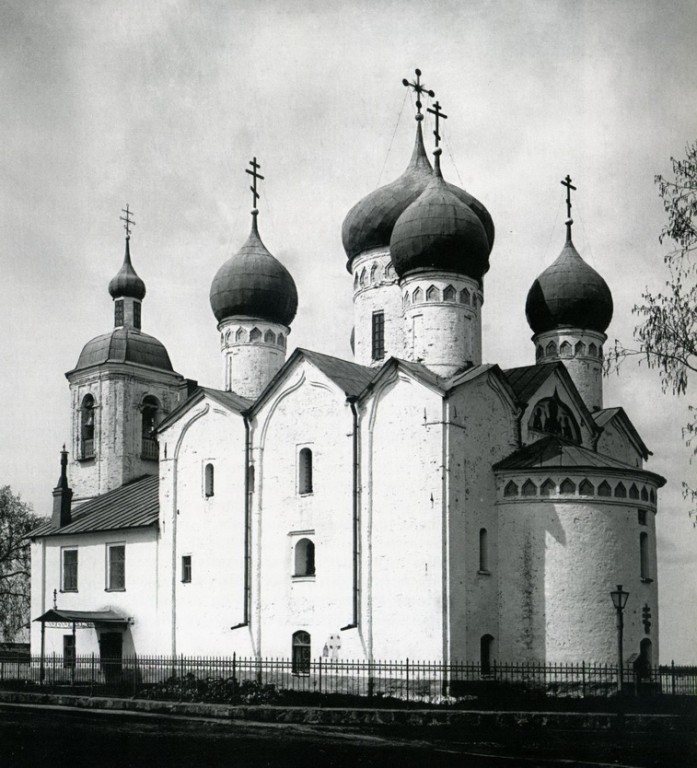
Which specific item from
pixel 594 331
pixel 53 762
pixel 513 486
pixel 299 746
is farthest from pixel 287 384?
pixel 53 762

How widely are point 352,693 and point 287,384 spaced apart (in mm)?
7023

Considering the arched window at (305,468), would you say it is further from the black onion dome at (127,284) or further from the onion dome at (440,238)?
the black onion dome at (127,284)

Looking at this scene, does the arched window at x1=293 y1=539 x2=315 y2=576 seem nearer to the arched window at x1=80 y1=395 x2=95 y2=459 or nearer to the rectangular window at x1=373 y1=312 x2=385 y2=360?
the rectangular window at x1=373 y1=312 x2=385 y2=360

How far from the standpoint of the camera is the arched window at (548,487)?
22219mm

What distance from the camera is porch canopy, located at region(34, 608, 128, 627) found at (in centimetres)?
2695

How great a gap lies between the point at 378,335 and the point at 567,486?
6.83 meters

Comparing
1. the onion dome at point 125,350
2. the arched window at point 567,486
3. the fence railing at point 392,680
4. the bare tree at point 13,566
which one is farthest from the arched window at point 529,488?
the bare tree at point 13,566

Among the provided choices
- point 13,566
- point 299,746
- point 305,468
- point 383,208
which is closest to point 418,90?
point 383,208

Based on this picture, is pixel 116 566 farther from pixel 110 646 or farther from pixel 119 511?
pixel 110 646

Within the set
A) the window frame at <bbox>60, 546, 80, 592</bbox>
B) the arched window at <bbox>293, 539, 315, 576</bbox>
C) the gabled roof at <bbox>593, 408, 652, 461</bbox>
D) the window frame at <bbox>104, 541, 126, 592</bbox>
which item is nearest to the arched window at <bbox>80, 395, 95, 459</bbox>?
the window frame at <bbox>60, 546, 80, 592</bbox>

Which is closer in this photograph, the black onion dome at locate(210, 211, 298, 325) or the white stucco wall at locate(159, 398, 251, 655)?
the white stucco wall at locate(159, 398, 251, 655)

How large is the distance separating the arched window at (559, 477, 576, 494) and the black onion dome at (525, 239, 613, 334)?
6838 millimetres

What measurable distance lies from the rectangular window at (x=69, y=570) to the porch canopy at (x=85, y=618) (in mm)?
1291

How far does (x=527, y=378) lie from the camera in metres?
25.2
